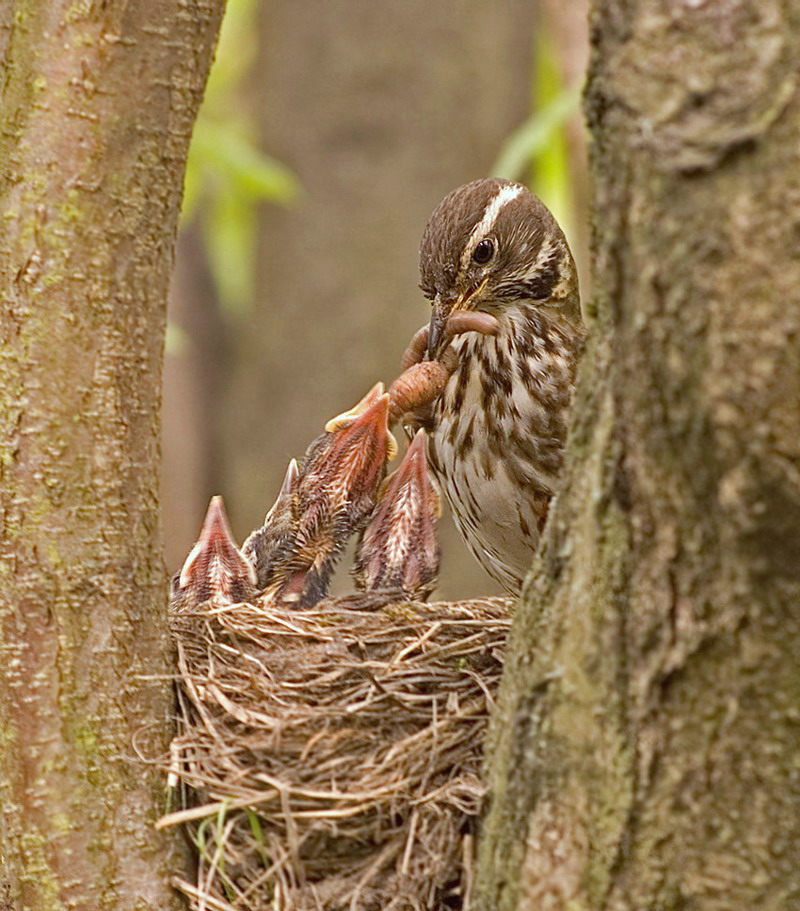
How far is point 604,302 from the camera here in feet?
7.61

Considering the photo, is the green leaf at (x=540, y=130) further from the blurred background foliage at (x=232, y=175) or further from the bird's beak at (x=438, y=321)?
the bird's beak at (x=438, y=321)

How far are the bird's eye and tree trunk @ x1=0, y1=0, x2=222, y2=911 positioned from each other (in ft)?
5.21

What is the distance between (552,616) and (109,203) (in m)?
1.26

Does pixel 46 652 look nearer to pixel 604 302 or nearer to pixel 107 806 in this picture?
pixel 107 806

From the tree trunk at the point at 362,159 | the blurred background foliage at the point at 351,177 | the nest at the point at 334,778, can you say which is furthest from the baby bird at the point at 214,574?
the tree trunk at the point at 362,159

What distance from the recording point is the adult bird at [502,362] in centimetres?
446

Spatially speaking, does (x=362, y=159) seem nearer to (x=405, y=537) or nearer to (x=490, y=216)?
(x=490, y=216)

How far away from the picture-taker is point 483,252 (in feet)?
14.8

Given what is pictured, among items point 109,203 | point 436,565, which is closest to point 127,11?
point 109,203

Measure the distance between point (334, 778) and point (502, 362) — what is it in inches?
72.0

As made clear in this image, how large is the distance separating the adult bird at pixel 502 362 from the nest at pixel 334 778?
1.06 metres

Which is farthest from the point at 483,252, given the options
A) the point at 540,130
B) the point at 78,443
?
the point at 540,130

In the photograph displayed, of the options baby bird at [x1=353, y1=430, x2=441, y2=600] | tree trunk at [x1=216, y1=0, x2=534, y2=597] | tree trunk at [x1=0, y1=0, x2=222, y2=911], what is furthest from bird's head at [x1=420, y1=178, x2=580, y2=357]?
tree trunk at [x1=216, y1=0, x2=534, y2=597]

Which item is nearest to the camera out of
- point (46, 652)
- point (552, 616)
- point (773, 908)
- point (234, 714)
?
point (773, 908)
